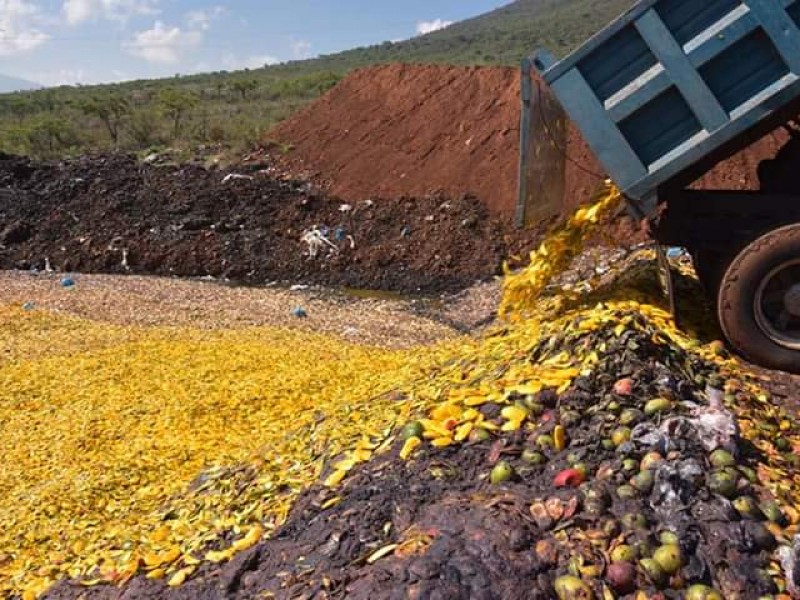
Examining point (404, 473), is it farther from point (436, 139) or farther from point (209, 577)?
point (436, 139)

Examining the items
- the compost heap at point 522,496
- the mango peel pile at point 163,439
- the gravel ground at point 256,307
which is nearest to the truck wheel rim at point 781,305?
the compost heap at point 522,496

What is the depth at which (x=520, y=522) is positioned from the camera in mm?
3297

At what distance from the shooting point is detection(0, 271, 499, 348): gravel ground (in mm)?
11484

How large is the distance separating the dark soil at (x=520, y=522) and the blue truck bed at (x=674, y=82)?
5.17 ft

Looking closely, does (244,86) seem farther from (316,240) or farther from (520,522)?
(520,522)

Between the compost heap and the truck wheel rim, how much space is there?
1.69 feet

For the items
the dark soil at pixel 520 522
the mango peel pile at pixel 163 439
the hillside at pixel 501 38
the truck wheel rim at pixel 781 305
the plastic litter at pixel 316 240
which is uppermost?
the hillside at pixel 501 38

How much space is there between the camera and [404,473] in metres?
3.95

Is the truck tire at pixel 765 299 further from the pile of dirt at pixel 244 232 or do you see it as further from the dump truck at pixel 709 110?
the pile of dirt at pixel 244 232

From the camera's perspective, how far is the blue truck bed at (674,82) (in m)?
5.09

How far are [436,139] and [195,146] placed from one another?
916 centimetres

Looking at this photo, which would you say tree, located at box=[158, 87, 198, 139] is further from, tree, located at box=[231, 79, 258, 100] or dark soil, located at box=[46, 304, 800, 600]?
dark soil, located at box=[46, 304, 800, 600]

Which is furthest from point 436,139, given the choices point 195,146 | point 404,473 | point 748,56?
point 404,473

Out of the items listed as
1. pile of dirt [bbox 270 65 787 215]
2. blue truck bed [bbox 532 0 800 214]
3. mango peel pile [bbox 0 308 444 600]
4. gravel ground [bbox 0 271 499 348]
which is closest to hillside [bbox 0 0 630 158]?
pile of dirt [bbox 270 65 787 215]
